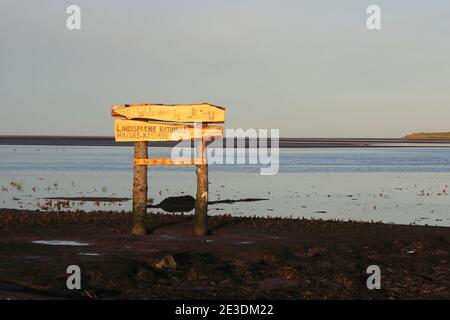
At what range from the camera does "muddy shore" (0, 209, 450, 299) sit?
37.5 feet

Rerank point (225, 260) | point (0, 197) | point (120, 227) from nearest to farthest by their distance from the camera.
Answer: point (225, 260)
point (120, 227)
point (0, 197)

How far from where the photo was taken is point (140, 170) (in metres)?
17.0

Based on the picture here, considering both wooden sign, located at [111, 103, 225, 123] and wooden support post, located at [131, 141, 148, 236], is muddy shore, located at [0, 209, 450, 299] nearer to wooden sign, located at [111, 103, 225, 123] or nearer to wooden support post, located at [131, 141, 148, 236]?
wooden support post, located at [131, 141, 148, 236]

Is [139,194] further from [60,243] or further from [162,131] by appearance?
[60,243]

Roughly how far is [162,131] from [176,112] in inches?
21.5

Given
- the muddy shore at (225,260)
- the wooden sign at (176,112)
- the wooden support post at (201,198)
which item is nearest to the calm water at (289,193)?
the muddy shore at (225,260)

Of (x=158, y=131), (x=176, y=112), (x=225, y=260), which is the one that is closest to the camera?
(x=225, y=260)

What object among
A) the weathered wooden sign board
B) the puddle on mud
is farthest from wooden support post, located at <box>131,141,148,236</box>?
the puddle on mud

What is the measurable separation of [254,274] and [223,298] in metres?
1.80

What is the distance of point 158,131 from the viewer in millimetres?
16812

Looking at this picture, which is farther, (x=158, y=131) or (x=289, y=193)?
(x=289, y=193)

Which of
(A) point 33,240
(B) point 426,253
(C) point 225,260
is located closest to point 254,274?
(C) point 225,260

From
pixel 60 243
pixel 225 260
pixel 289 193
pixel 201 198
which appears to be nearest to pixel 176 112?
pixel 201 198
